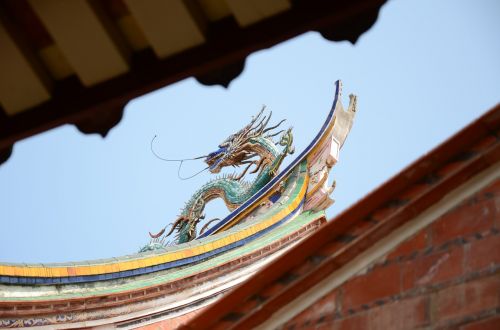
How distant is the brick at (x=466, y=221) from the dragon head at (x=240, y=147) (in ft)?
27.0

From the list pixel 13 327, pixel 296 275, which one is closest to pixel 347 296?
pixel 296 275

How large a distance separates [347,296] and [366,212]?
0.32 m

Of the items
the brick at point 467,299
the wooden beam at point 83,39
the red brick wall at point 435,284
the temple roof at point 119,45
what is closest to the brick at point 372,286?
the red brick wall at point 435,284

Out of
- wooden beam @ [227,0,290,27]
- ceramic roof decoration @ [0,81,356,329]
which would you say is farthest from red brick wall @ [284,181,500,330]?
ceramic roof decoration @ [0,81,356,329]

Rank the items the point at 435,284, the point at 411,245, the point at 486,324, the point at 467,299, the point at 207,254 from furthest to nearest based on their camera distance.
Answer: the point at 207,254
the point at 411,245
the point at 435,284
the point at 467,299
the point at 486,324

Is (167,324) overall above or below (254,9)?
above

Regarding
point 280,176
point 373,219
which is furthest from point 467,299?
point 280,176

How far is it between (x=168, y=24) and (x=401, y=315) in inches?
59.0

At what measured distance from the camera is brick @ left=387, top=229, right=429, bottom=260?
3.50 m

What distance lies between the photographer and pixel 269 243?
955cm

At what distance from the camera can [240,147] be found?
11.9m

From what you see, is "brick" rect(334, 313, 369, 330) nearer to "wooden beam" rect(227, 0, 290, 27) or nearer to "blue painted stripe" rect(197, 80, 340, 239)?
"wooden beam" rect(227, 0, 290, 27)

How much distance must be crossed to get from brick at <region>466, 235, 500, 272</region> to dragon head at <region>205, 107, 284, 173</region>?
27.4 ft

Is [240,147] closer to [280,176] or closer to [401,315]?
[280,176]
